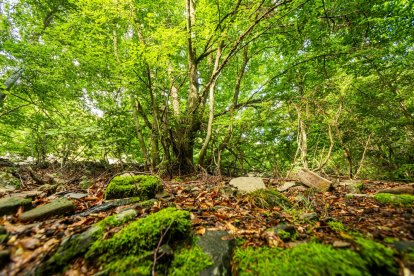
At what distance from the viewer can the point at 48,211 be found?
2391mm

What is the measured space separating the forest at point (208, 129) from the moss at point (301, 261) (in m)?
0.01

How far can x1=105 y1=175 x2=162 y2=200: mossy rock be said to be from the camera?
304 centimetres

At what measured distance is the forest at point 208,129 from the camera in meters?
1.79

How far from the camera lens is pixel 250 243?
1.85 m

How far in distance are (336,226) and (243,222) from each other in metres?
0.95

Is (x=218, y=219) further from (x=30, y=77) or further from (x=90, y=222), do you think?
(x=30, y=77)

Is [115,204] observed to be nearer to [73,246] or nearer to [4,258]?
[73,246]

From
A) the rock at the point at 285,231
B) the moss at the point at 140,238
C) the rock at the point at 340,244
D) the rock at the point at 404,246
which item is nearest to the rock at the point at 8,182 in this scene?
the moss at the point at 140,238

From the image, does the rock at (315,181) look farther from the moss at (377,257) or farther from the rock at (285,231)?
the moss at (377,257)

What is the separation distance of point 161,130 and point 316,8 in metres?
5.70

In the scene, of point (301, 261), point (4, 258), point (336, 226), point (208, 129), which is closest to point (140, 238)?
point (4, 258)

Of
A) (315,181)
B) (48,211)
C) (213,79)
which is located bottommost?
(315,181)

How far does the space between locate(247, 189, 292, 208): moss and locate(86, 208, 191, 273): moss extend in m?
1.30

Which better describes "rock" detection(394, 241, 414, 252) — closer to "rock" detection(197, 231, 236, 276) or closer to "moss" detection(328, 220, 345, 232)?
"moss" detection(328, 220, 345, 232)
